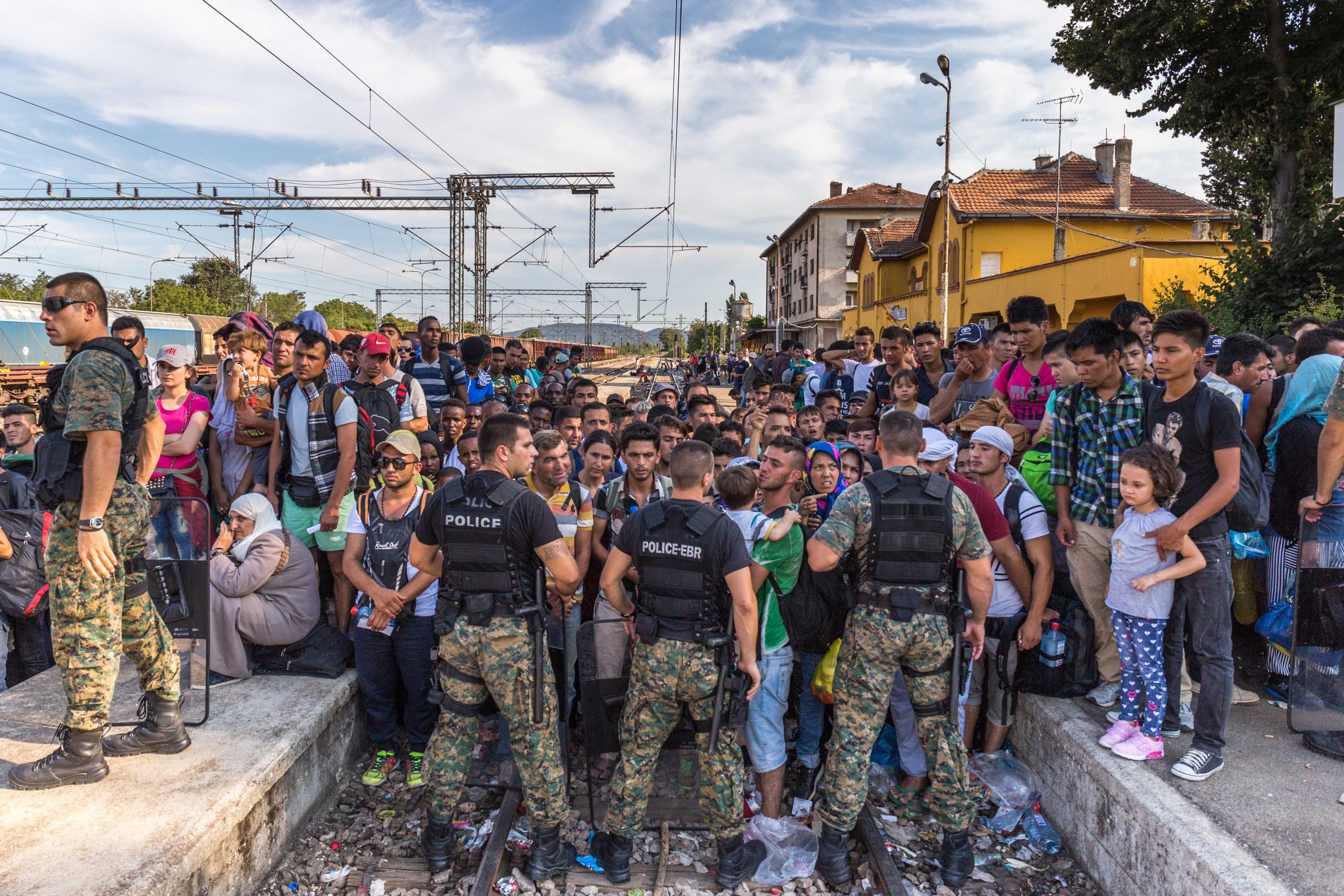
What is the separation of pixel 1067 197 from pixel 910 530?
3126 centimetres

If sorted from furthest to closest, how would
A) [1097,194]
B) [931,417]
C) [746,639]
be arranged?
[1097,194], [931,417], [746,639]

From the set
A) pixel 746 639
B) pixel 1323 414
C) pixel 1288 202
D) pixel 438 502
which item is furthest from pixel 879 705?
pixel 1288 202

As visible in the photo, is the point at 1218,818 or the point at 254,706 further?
the point at 254,706

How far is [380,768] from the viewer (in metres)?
4.37

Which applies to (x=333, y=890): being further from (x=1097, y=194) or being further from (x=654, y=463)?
(x=1097, y=194)

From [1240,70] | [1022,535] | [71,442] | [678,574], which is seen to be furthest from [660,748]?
[1240,70]

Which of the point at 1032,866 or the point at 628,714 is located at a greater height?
the point at 628,714

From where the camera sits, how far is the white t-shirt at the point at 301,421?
15.4ft

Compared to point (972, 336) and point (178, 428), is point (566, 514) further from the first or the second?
point (972, 336)

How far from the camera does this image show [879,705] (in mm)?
3387

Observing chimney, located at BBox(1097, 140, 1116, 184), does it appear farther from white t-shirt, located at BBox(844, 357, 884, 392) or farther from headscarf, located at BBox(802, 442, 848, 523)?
headscarf, located at BBox(802, 442, 848, 523)

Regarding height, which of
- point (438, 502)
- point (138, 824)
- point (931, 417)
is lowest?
point (138, 824)

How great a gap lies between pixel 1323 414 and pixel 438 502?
456 cm

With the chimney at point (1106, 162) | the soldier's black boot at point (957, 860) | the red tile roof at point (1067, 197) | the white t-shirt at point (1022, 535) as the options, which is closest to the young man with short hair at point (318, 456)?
the soldier's black boot at point (957, 860)
